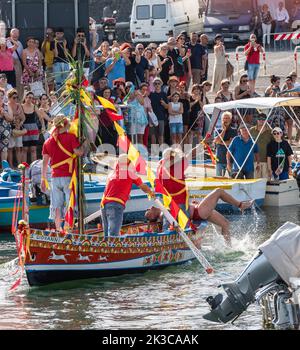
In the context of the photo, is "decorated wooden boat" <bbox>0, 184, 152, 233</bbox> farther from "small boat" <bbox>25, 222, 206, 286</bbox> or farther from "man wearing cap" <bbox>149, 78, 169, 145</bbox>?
"man wearing cap" <bbox>149, 78, 169, 145</bbox>

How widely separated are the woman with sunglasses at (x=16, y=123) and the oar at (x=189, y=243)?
7.32 m

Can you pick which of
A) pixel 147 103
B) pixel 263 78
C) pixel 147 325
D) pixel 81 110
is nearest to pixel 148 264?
pixel 81 110

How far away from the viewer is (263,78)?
37188 mm

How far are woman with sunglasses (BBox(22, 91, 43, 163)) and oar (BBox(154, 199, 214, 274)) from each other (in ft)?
25.1

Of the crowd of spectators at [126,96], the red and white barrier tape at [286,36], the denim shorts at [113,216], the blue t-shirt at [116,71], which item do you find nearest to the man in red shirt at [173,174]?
the denim shorts at [113,216]

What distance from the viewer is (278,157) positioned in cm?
2448

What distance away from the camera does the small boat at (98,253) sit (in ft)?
54.9

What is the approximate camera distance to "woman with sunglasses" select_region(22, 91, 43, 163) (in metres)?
24.9

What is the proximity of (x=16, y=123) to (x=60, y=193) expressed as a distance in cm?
597

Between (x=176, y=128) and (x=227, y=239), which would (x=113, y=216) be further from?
(x=176, y=128)

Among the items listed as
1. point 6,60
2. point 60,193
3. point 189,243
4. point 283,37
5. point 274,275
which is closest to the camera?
point 274,275

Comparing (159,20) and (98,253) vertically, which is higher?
(159,20)

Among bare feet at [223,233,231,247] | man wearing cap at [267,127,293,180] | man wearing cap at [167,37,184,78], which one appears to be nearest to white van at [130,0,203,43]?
man wearing cap at [167,37,184,78]

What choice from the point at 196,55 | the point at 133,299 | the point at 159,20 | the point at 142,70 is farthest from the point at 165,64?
the point at 133,299
